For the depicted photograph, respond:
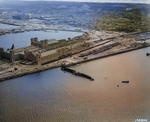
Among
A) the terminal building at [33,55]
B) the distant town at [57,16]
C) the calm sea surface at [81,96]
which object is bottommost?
the calm sea surface at [81,96]

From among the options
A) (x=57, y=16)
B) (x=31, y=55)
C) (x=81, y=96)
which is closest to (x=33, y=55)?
(x=31, y=55)

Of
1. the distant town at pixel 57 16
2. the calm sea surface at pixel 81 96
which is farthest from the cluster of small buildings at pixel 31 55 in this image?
the distant town at pixel 57 16

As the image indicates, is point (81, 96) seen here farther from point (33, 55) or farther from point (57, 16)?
point (57, 16)

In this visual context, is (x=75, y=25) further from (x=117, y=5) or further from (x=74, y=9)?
(x=117, y=5)

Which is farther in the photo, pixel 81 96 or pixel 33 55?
pixel 33 55

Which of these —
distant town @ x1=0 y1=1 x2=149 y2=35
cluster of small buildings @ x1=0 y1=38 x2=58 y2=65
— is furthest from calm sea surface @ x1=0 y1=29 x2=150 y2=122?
distant town @ x1=0 y1=1 x2=149 y2=35

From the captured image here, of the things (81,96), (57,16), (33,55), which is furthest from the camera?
(57,16)

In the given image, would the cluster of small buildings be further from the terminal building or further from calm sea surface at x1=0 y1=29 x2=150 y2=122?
calm sea surface at x1=0 y1=29 x2=150 y2=122

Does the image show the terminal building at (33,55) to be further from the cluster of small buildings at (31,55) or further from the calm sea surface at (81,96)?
the calm sea surface at (81,96)

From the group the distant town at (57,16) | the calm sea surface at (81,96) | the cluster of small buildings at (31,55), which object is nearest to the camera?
the calm sea surface at (81,96)
